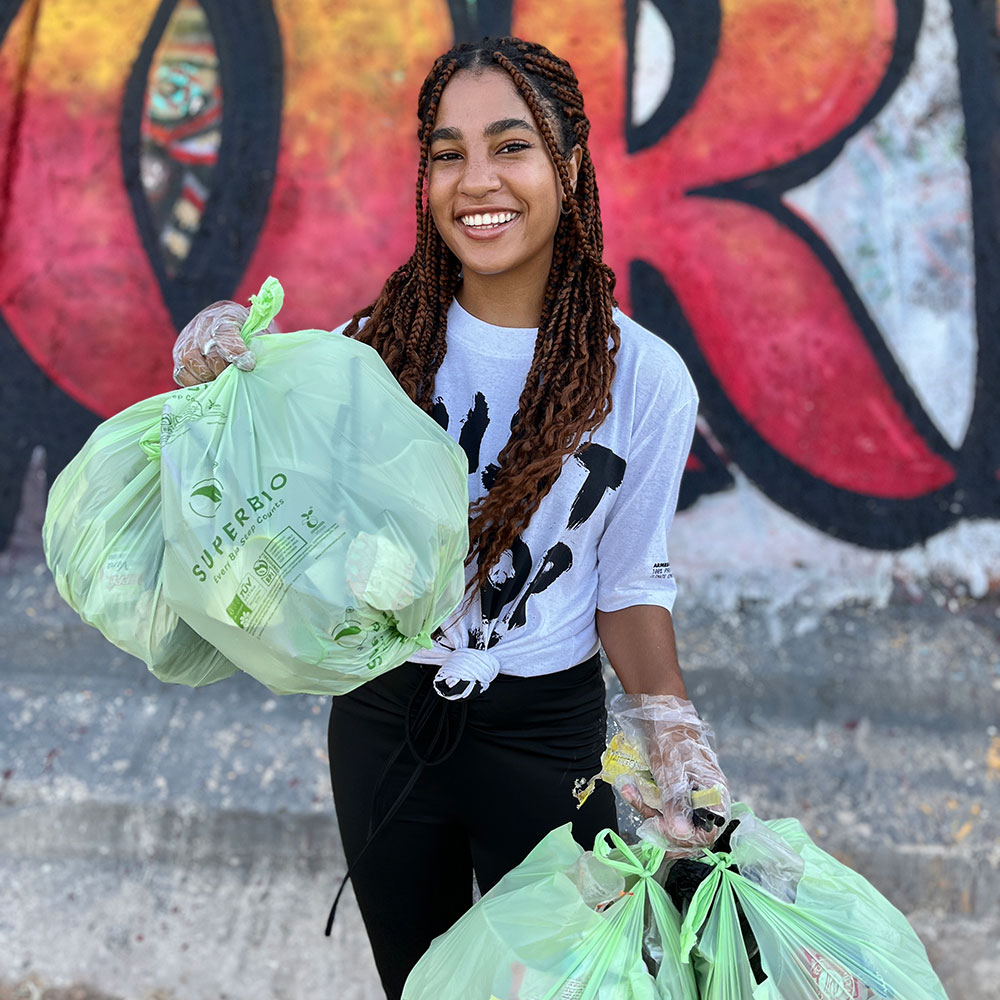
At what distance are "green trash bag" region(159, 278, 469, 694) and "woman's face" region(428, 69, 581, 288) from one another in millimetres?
301

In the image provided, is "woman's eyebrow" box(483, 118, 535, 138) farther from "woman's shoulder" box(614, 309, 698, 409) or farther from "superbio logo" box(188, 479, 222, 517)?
"superbio logo" box(188, 479, 222, 517)

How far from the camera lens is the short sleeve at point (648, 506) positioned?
4.49 ft

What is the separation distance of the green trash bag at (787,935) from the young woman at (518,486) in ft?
0.58

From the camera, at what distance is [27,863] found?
2.45 metres

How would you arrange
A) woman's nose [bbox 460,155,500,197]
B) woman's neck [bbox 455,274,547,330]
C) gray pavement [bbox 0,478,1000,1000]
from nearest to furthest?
woman's nose [bbox 460,155,500,197], woman's neck [bbox 455,274,547,330], gray pavement [bbox 0,478,1000,1000]

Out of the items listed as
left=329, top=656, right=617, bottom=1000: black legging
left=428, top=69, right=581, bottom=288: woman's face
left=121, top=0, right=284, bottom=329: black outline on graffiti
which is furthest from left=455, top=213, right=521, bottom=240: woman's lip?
left=121, top=0, right=284, bottom=329: black outline on graffiti

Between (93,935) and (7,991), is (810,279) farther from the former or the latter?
(7,991)

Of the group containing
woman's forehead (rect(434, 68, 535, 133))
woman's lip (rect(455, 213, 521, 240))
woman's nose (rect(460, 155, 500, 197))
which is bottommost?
woman's lip (rect(455, 213, 521, 240))

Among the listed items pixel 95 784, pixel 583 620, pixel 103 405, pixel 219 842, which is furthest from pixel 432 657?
pixel 103 405

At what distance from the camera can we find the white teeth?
134 cm

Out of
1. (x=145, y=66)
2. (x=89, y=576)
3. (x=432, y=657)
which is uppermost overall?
(x=145, y=66)

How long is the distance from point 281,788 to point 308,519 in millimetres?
1690

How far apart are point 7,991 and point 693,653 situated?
191cm

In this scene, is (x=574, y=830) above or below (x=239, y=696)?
above
